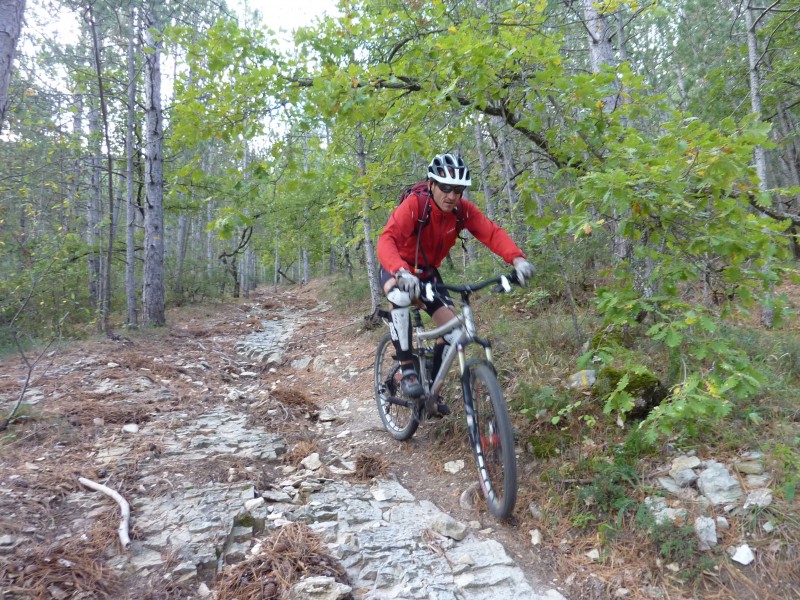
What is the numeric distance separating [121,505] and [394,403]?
2.40m

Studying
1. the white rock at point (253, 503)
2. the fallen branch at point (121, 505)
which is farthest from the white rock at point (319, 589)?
the fallen branch at point (121, 505)

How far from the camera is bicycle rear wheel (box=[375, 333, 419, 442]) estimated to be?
4281 mm

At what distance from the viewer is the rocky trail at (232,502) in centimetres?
238

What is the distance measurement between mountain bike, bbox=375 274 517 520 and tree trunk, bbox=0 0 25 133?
3.06 m

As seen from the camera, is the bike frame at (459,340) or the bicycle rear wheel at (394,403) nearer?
the bike frame at (459,340)

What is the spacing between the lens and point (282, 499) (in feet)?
10.6

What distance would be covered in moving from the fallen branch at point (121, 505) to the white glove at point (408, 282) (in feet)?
7.48

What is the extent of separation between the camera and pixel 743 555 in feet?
7.58

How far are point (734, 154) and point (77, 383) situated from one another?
6924 millimetres

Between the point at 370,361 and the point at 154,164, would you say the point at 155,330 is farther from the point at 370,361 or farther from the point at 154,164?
the point at 370,361

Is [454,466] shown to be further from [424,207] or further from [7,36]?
[7,36]

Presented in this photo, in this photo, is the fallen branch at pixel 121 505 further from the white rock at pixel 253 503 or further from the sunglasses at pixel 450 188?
the sunglasses at pixel 450 188

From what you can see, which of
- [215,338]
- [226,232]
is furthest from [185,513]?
[215,338]

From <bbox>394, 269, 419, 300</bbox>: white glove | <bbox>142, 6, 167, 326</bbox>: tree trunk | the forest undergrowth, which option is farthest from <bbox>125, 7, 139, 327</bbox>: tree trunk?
the forest undergrowth
